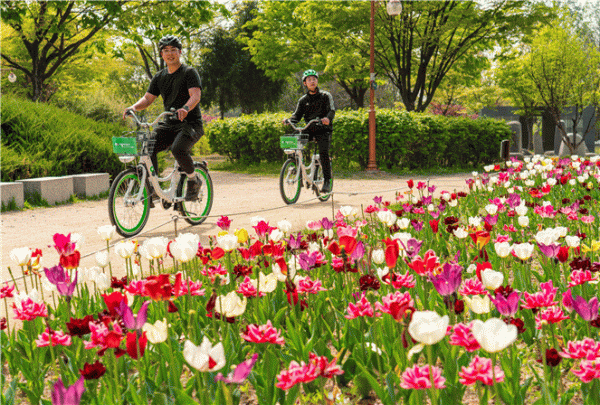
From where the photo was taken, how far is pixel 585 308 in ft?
5.65

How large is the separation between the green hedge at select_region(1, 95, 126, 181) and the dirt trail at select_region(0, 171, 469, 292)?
49.9 inches

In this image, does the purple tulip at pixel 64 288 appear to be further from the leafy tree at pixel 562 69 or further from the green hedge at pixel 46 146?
the leafy tree at pixel 562 69

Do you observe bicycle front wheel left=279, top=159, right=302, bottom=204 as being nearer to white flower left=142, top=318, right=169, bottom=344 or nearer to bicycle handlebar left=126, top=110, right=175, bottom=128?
bicycle handlebar left=126, top=110, right=175, bottom=128

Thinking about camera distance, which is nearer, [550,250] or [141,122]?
[550,250]

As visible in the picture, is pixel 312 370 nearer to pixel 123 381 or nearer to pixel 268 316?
pixel 123 381

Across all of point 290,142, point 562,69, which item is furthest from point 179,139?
point 562,69

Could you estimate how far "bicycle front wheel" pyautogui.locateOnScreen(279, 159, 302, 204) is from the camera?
8.21m

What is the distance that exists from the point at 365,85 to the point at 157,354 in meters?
24.4

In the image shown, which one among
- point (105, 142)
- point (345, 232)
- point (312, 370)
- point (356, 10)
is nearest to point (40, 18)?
point (105, 142)

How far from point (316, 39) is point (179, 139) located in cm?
1750

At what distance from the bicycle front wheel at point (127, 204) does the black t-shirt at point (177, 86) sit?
0.89 m

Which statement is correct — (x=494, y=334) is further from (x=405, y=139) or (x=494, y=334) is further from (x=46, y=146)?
(x=405, y=139)

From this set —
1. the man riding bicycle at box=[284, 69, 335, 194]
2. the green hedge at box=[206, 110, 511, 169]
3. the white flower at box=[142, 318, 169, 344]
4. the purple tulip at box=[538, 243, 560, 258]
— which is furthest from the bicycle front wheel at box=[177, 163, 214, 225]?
the green hedge at box=[206, 110, 511, 169]

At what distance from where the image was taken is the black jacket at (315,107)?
820 centimetres
